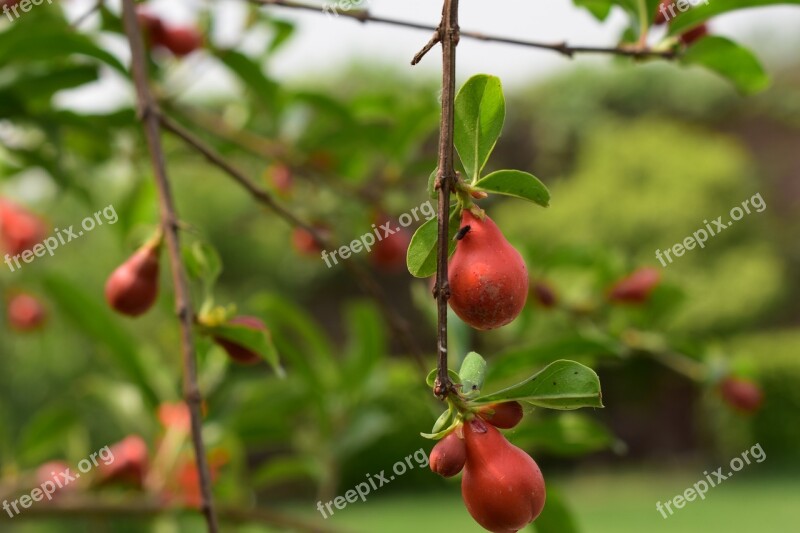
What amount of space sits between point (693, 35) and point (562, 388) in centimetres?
38

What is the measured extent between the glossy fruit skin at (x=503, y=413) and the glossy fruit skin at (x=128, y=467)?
0.73 m

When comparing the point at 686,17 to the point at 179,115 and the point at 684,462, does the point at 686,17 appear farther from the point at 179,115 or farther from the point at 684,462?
the point at 684,462

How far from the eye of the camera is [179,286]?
442 millimetres

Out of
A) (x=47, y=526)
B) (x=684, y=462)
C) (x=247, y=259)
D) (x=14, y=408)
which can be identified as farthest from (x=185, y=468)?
(x=247, y=259)

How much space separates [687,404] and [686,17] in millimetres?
6751

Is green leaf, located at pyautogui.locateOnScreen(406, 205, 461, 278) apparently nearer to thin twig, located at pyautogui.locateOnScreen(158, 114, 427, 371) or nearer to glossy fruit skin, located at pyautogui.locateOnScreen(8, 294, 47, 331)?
thin twig, located at pyautogui.locateOnScreen(158, 114, 427, 371)

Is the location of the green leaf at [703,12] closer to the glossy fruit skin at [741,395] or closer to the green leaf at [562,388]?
the green leaf at [562,388]

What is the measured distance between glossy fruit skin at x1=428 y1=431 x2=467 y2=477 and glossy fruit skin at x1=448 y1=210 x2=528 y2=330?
5 cm

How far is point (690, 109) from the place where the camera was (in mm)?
9500

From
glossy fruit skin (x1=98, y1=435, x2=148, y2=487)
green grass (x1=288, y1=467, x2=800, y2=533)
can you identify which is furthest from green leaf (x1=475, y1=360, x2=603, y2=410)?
green grass (x1=288, y1=467, x2=800, y2=533)

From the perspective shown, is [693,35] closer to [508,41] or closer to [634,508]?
[508,41]

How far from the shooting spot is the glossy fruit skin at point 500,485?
31 cm

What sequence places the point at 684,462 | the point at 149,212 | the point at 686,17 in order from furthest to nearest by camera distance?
the point at 684,462 → the point at 149,212 → the point at 686,17

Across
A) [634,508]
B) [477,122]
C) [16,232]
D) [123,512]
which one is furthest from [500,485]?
[634,508]
